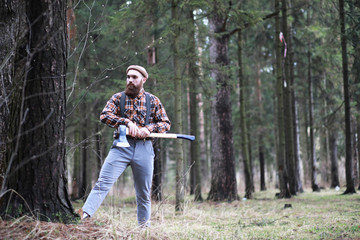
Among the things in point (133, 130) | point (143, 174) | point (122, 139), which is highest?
point (133, 130)

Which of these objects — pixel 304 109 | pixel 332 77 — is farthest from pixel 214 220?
pixel 304 109

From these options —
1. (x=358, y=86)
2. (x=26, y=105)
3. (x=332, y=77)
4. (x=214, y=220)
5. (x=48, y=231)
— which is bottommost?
(x=214, y=220)

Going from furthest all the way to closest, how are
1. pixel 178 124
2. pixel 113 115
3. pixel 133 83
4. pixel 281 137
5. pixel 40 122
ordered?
1. pixel 281 137
2. pixel 178 124
3. pixel 133 83
4. pixel 113 115
5. pixel 40 122

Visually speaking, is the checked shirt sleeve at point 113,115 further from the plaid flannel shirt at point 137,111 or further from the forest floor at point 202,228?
the forest floor at point 202,228

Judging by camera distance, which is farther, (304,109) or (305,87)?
(304,109)

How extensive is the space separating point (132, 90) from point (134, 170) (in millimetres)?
1003

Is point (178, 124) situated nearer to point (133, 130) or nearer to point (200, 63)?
→ point (133, 130)

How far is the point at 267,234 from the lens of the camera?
5.11 metres

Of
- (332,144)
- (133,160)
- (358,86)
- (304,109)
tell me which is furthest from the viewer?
(304,109)

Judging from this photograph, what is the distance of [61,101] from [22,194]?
3.24ft

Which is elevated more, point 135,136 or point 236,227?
point 135,136

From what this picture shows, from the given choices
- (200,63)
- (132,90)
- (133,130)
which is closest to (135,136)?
(133,130)

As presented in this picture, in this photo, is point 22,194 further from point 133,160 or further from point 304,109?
point 304,109

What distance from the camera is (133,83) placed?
4691mm
